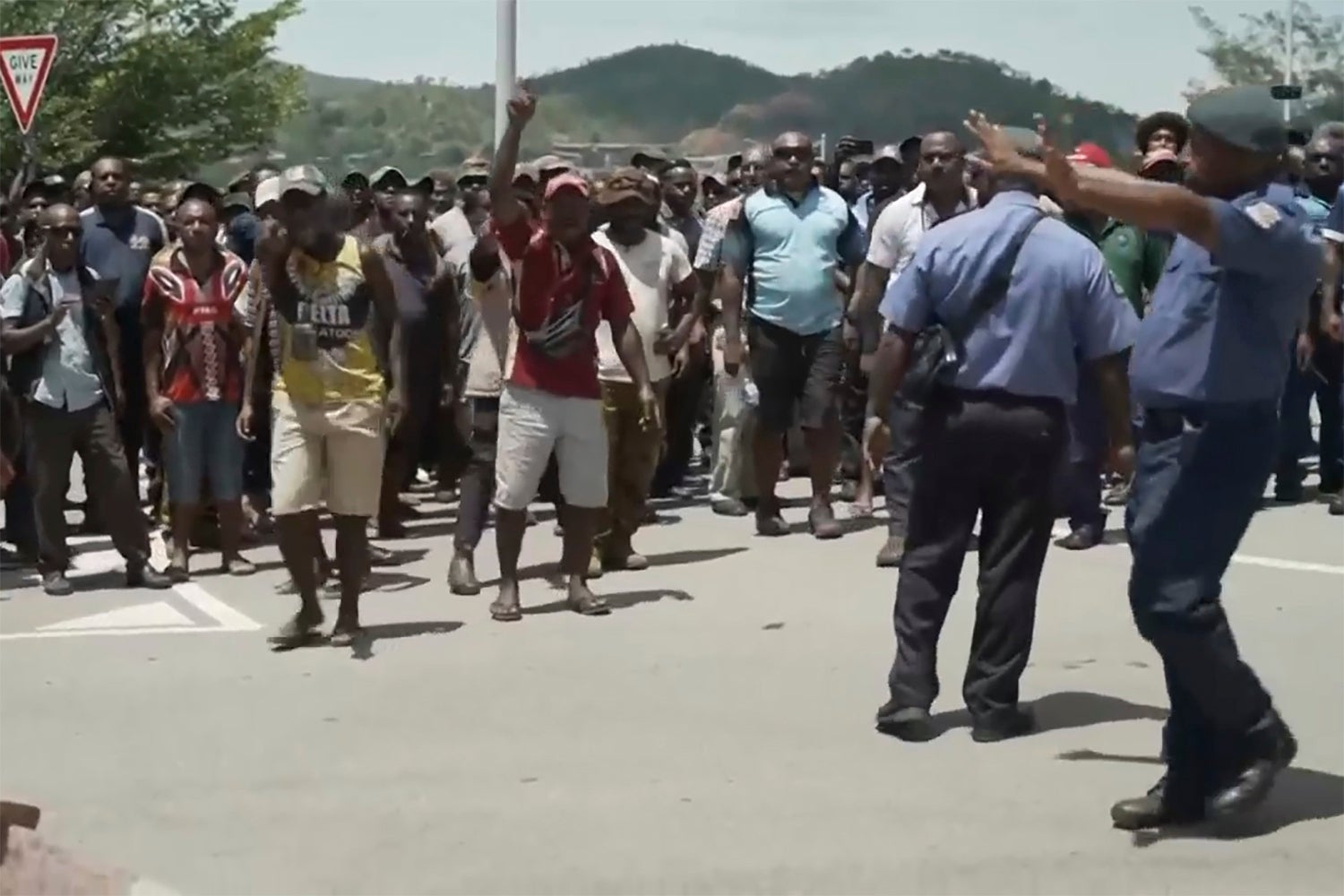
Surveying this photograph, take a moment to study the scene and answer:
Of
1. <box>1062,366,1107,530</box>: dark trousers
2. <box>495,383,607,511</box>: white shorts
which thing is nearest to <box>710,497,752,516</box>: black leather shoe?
<box>1062,366,1107,530</box>: dark trousers

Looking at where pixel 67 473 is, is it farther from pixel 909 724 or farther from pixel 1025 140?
pixel 1025 140

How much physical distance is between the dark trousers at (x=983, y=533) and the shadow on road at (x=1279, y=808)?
1.34ft

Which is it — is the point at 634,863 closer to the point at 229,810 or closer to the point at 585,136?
the point at 229,810

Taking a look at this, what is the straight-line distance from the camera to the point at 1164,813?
633 centimetres

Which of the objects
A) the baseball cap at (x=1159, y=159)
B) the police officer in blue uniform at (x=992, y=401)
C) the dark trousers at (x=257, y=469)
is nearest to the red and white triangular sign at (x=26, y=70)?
the dark trousers at (x=257, y=469)

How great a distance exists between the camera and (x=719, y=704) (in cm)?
802

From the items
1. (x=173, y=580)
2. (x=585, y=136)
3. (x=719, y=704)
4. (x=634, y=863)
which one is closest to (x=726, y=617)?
(x=719, y=704)

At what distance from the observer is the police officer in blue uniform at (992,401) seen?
7102 mm

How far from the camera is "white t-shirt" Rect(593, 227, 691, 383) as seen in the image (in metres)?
11.4

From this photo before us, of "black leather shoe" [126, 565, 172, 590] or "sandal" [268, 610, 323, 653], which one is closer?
"sandal" [268, 610, 323, 653]

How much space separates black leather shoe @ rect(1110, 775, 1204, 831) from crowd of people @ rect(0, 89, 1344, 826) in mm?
11

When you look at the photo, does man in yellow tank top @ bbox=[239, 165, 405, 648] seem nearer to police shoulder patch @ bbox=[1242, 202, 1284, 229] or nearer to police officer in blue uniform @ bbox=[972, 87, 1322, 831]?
police officer in blue uniform @ bbox=[972, 87, 1322, 831]

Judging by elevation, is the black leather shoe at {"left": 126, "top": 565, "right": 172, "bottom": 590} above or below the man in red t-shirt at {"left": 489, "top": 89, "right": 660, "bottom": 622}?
below

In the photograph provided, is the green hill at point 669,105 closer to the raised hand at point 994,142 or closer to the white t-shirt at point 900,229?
the white t-shirt at point 900,229
